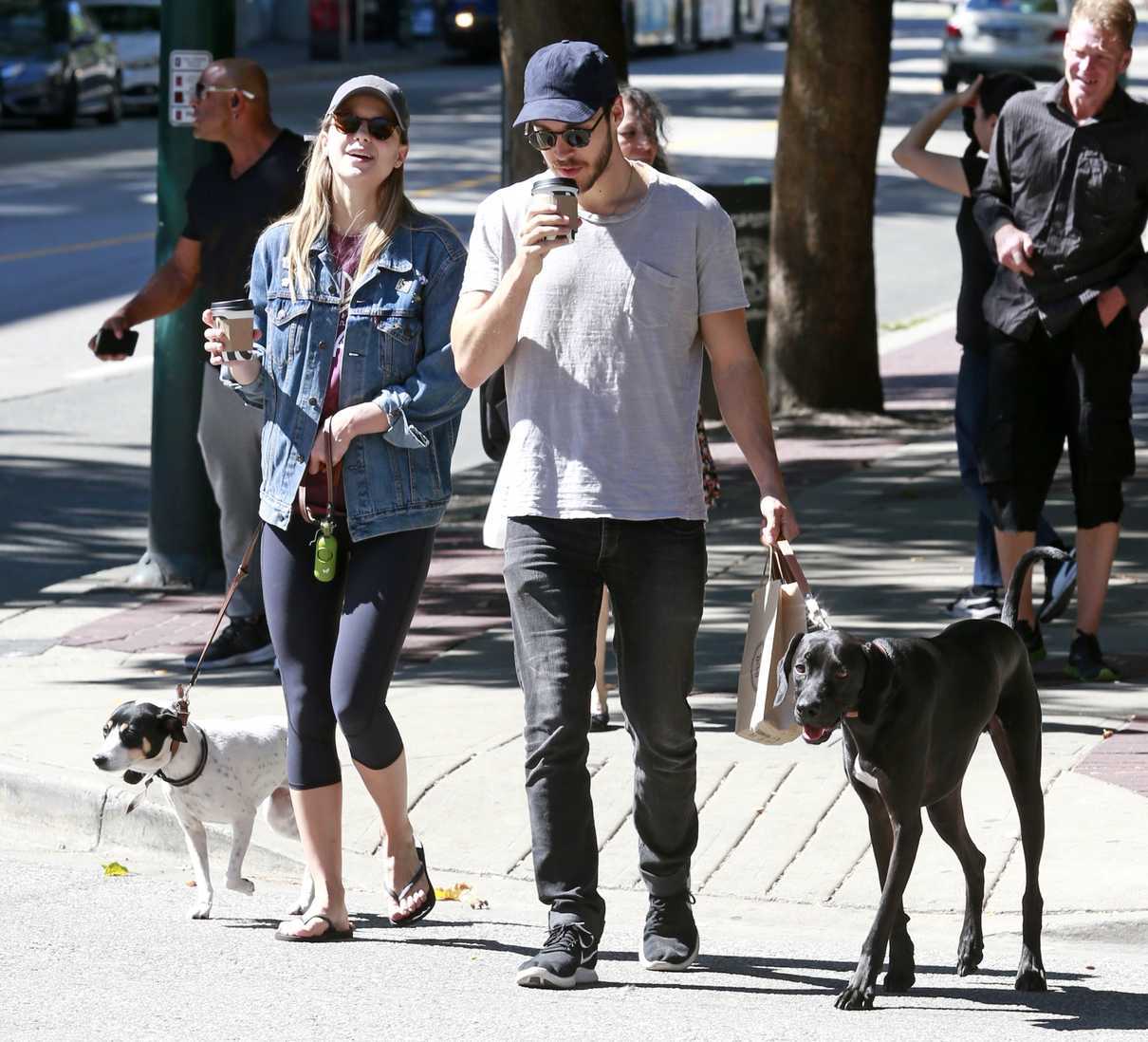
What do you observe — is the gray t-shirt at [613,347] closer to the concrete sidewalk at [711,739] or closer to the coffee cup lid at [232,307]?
the coffee cup lid at [232,307]

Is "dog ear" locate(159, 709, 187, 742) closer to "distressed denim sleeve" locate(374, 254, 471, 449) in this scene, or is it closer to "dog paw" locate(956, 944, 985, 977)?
"distressed denim sleeve" locate(374, 254, 471, 449)

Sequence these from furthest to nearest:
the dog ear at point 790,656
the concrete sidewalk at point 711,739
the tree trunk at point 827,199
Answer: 1. the tree trunk at point 827,199
2. the concrete sidewalk at point 711,739
3. the dog ear at point 790,656

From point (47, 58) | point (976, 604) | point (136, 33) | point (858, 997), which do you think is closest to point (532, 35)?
point (976, 604)

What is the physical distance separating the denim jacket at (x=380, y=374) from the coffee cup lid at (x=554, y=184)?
75 cm

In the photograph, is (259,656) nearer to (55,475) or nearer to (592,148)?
(592,148)

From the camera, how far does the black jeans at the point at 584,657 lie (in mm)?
5039

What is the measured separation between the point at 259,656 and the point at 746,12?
51.5 meters

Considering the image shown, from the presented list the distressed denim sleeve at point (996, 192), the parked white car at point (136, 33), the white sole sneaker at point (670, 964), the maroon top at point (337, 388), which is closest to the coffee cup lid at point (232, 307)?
the maroon top at point (337, 388)

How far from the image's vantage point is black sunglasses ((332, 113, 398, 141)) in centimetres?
535

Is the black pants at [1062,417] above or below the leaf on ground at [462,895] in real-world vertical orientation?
above

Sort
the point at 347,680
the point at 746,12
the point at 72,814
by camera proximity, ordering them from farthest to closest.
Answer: the point at 746,12
the point at 72,814
the point at 347,680

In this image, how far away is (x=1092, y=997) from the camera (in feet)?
16.8

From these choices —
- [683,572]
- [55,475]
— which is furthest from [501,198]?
[55,475]

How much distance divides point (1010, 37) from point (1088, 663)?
32.7 meters
